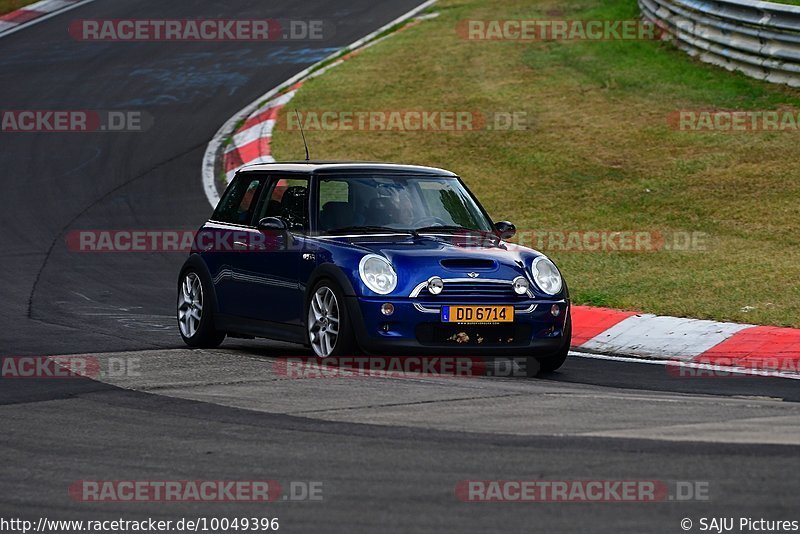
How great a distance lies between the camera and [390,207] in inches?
418

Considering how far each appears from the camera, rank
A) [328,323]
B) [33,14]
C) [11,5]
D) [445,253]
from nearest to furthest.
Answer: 1. [445,253]
2. [328,323]
3. [33,14]
4. [11,5]

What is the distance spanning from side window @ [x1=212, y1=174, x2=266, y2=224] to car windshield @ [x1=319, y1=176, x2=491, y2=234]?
83cm

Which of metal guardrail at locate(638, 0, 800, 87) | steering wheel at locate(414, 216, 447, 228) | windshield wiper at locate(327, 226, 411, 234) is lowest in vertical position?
windshield wiper at locate(327, 226, 411, 234)

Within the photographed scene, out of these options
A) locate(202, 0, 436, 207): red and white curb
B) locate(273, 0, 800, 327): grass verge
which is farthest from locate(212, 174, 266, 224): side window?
locate(202, 0, 436, 207): red and white curb

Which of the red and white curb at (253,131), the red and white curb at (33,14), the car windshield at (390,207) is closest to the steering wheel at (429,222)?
the car windshield at (390,207)

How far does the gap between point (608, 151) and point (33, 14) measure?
18037 mm

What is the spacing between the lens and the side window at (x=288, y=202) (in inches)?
424

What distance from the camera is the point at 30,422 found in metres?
7.84

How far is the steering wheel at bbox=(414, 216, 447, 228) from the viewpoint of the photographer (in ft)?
34.7

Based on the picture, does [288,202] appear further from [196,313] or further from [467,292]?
[467,292]

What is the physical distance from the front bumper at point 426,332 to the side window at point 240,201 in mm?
2003

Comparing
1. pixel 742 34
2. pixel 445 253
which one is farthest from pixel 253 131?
pixel 445 253

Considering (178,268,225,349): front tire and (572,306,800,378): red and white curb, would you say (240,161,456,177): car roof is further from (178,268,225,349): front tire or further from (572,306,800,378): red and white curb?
(572,306,800,378): red and white curb

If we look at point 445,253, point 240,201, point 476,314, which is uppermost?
point 240,201
